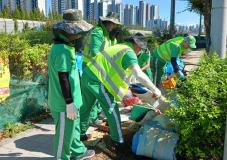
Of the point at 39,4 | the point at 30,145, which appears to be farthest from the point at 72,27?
the point at 39,4

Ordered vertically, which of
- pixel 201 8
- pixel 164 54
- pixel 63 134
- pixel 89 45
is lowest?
pixel 63 134

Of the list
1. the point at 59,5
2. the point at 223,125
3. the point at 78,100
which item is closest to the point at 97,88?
the point at 78,100

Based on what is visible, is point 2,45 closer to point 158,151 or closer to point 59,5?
point 158,151

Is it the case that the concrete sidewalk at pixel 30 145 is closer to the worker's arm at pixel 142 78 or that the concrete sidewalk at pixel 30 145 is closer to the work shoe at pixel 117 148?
the work shoe at pixel 117 148

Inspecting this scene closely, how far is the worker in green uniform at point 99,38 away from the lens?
18.0 ft

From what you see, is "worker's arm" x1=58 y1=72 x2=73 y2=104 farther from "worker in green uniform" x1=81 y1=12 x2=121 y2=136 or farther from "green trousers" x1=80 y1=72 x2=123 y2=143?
"worker in green uniform" x1=81 y1=12 x2=121 y2=136

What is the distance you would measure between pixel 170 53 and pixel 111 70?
10.7 feet

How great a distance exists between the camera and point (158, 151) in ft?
14.5

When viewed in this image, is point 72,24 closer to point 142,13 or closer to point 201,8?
point 201,8

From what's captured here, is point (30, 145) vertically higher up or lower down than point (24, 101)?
lower down

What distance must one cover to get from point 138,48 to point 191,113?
4.44 ft

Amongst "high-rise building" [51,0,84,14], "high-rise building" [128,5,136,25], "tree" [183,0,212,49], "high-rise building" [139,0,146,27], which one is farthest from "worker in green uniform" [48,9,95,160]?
"high-rise building" [139,0,146,27]

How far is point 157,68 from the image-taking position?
807 cm

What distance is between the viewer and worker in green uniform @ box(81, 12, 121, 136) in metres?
5.47
